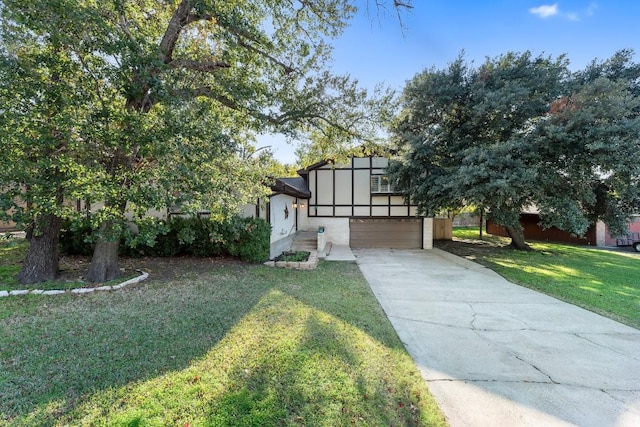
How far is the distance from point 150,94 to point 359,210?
11.9m

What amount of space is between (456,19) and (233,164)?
6.85m

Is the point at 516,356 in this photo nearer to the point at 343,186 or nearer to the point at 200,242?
the point at 200,242

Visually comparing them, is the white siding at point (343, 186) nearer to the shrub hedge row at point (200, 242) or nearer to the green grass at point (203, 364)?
the shrub hedge row at point (200, 242)

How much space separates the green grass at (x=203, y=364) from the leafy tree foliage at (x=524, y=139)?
27.7ft

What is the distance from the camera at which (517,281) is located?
8.44 metres

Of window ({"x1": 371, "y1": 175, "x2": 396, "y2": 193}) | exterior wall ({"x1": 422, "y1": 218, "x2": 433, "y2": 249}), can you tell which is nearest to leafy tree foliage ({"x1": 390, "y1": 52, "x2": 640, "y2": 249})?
window ({"x1": 371, "y1": 175, "x2": 396, "y2": 193})

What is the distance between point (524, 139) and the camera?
35.7ft

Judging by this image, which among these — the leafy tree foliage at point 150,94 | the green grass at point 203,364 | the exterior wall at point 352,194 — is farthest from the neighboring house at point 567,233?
the green grass at point 203,364

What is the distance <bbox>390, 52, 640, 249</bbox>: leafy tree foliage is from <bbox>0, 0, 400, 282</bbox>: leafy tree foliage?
5.62 metres

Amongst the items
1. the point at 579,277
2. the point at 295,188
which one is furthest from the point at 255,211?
the point at 579,277

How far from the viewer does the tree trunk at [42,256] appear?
6676 mm

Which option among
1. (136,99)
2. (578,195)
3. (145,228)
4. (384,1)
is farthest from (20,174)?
(578,195)

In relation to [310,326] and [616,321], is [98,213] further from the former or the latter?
[616,321]

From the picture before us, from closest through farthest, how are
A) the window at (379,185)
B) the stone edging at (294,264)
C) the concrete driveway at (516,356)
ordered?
the concrete driveway at (516,356), the stone edging at (294,264), the window at (379,185)
